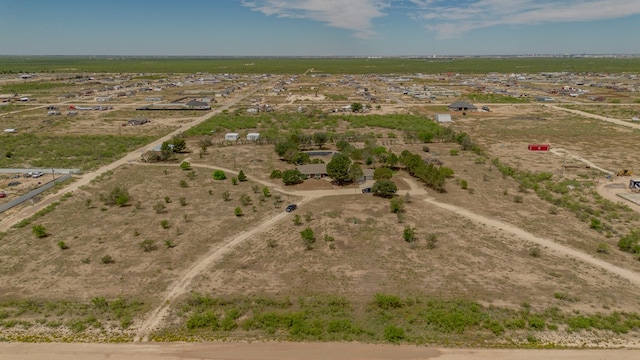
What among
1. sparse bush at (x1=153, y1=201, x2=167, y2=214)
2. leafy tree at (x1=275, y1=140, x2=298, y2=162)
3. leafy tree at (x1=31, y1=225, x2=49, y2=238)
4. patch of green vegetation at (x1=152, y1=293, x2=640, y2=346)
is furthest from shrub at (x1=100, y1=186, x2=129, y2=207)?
leafy tree at (x1=275, y1=140, x2=298, y2=162)

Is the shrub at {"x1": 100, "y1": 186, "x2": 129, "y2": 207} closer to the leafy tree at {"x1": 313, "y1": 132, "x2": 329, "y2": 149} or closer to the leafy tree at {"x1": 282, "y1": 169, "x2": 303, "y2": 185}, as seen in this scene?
the leafy tree at {"x1": 282, "y1": 169, "x2": 303, "y2": 185}

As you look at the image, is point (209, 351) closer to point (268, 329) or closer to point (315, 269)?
point (268, 329)

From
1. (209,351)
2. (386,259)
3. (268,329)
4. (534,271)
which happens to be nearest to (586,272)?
(534,271)

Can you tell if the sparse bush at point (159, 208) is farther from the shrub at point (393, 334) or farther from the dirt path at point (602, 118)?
the dirt path at point (602, 118)

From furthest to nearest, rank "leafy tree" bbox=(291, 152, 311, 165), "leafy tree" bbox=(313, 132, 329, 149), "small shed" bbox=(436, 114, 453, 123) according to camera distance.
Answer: "small shed" bbox=(436, 114, 453, 123), "leafy tree" bbox=(313, 132, 329, 149), "leafy tree" bbox=(291, 152, 311, 165)

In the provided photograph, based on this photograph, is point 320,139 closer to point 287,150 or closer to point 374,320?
point 287,150

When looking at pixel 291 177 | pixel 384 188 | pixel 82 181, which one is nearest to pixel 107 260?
pixel 291 177
